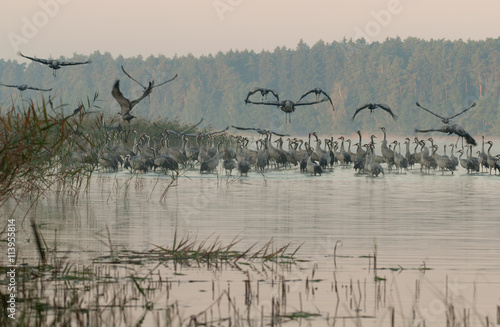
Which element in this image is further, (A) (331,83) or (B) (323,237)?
(A) (331,83)

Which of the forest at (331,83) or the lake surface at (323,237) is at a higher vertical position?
the forest at (331,83)

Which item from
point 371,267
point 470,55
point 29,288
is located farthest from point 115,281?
point 470,55

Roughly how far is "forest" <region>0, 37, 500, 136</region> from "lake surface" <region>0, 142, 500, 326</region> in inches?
3246

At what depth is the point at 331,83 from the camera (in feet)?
433

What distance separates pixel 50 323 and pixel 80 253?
12.4ft

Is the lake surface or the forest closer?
the lake surface

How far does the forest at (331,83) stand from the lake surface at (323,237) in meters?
82.4

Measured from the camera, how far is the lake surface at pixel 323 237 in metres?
8.21

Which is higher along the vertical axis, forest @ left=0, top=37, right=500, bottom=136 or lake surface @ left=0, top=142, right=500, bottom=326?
forest @ left=0, top=37, right=500, bottom=136

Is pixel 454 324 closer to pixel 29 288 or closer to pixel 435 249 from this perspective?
pixel 29 288

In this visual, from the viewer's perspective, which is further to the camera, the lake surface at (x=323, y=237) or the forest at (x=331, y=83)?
the forest at (x=331, y=83)

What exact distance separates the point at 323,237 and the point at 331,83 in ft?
393

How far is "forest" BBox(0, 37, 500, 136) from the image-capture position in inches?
4464

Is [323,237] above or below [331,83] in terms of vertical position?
below
